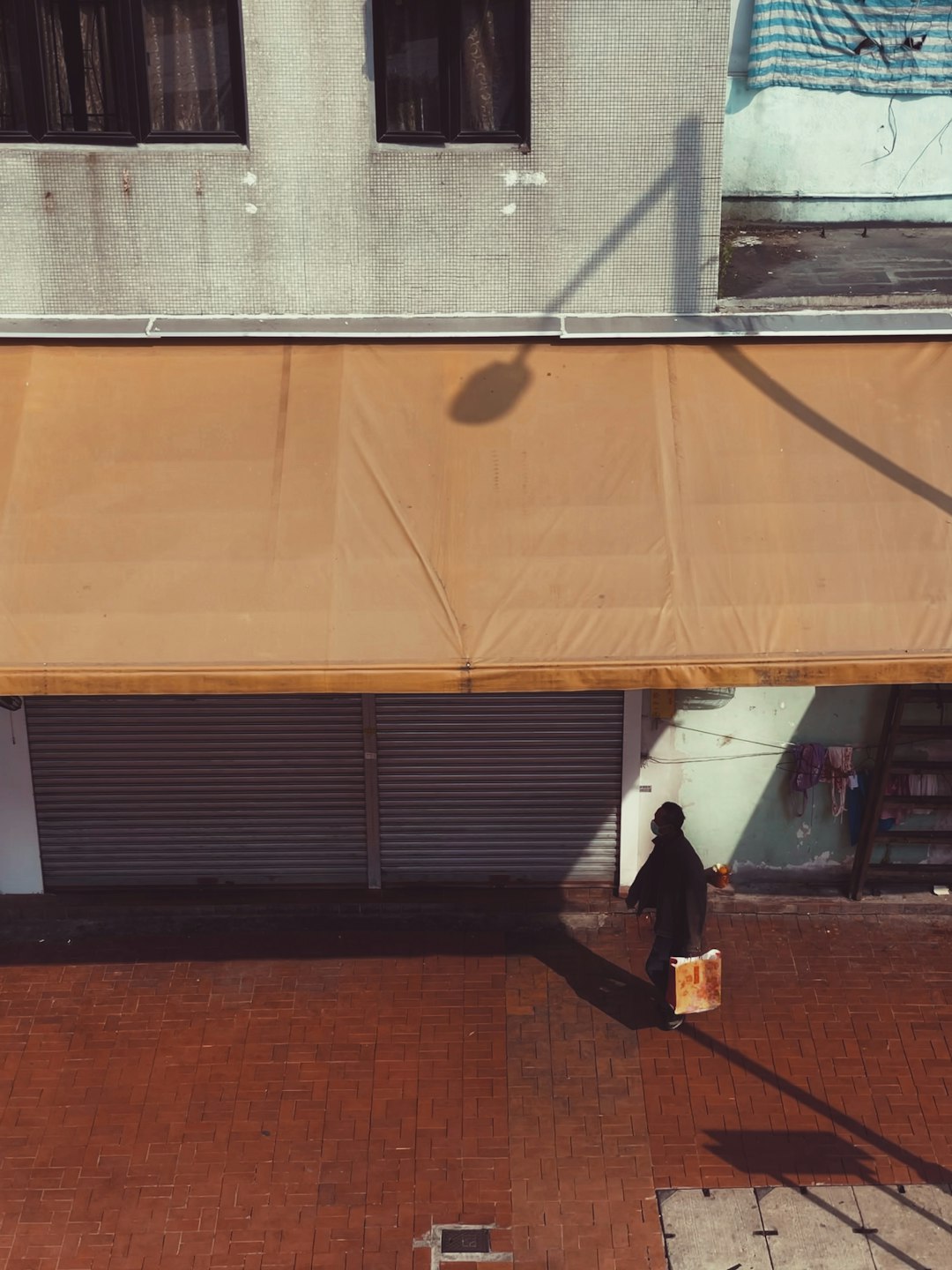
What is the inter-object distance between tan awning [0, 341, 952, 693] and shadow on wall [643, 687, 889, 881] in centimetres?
207

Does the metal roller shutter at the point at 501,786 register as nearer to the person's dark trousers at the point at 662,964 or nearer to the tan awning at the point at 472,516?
the person's dark trousers at the point at 662,964

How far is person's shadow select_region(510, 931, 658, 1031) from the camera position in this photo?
28.9 feet

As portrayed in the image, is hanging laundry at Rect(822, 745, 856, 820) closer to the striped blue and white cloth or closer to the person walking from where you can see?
the person walking

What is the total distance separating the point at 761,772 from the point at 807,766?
0.37 meters

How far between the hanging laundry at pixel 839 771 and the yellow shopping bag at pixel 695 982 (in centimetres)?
202

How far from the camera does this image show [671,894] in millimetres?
8352

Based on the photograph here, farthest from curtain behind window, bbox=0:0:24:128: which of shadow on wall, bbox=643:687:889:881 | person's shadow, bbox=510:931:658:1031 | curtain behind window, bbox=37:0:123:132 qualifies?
person's shadow, bbox=510:931:658:1031

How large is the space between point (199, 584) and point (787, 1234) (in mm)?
5173

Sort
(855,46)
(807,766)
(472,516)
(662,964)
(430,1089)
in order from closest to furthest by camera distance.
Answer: (472,516)
(430,1089)
(662,964)
(807,766)
(855,46)

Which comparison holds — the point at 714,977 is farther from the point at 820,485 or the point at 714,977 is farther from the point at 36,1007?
the point at 36,1007

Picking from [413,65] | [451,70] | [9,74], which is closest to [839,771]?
[451,70]

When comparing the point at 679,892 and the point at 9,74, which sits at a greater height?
the point at 9,74

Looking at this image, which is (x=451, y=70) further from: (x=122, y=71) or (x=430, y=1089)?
(x=430, y=1089)

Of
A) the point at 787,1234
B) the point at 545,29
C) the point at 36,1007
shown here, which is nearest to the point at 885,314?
the point at 545,29
